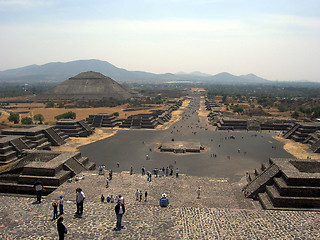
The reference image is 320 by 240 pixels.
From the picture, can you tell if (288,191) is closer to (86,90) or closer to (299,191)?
(299,191)

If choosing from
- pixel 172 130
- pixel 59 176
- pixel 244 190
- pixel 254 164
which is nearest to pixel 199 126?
pixel 172 130

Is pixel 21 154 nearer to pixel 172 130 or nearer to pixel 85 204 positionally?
pixel 85 204

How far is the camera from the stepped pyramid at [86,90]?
14388 cm

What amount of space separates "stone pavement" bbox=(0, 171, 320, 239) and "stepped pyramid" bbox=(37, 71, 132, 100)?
125 meters

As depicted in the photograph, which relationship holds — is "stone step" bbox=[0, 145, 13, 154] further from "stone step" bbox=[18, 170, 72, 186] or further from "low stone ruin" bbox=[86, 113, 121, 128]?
"low stone ruin" bbox=[86, 113, 121, 128]

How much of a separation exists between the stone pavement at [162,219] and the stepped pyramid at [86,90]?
409 ft

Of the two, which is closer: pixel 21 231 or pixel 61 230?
pixel 61 230

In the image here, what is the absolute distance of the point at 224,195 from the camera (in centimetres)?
2073

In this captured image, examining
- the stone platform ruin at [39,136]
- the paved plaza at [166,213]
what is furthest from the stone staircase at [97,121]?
the paved plaza at [166,213]

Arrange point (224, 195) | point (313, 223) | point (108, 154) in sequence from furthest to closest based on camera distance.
Result: point (108, 154) < point (224, 195) < point (313, 223)

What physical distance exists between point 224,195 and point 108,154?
71.9ft

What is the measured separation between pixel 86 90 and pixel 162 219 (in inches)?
5668

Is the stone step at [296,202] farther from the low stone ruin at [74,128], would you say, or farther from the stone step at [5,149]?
the low stone ruin at [74,128]

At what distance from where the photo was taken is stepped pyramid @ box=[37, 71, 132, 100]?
144 m
